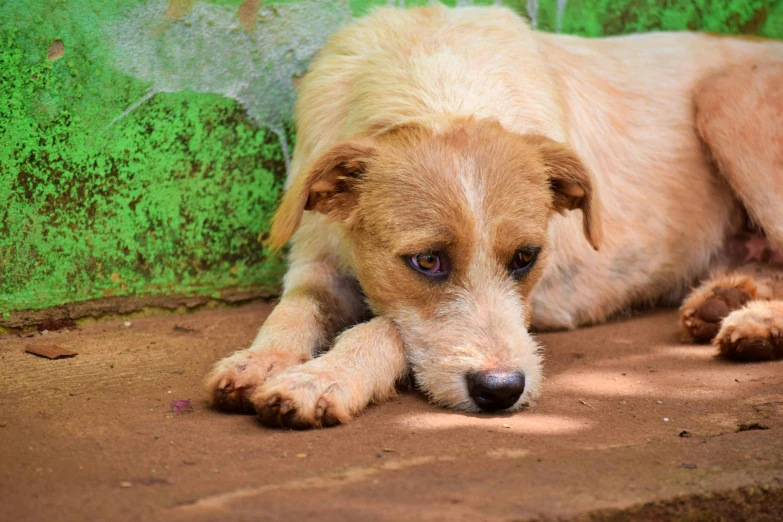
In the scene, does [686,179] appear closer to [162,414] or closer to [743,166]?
[743,166]

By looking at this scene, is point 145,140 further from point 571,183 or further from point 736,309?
point 736,309

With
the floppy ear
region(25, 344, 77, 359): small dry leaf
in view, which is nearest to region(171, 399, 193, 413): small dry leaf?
region(25, 344, 77, 359): small dry leaf

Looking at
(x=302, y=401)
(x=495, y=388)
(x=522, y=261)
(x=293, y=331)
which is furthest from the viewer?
(x=293, y=331)

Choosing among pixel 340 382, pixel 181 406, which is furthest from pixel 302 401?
pixel 181 406

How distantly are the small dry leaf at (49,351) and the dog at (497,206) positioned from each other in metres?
0.99

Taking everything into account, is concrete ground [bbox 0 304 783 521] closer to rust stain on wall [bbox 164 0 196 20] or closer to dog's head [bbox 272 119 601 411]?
dog's head [bbox 272 119 601 411]

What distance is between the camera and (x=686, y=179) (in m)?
5.31

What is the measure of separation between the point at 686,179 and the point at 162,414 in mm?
3417

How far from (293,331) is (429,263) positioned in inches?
29.2

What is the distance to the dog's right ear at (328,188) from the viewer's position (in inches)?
149

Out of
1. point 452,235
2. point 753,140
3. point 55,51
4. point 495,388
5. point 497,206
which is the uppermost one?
point 55,51

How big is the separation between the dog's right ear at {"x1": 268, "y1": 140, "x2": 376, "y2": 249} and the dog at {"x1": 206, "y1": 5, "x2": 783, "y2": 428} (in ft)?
0.03

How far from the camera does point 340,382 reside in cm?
346

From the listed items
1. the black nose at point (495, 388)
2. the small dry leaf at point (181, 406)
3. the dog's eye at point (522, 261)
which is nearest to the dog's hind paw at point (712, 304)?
the dog's eye at point (522, 261)
